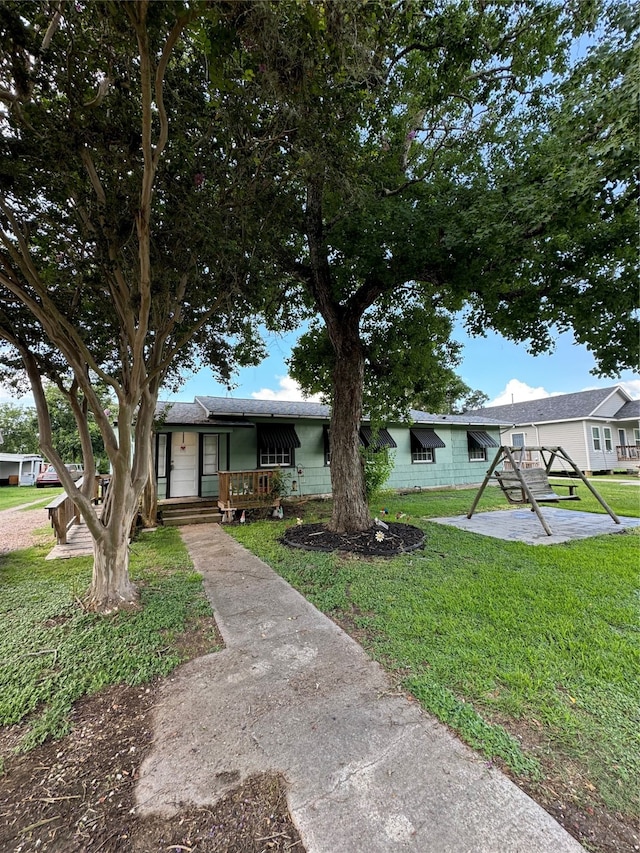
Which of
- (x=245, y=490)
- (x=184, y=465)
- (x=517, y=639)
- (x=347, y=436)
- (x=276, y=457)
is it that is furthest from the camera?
(x=276, y=457)

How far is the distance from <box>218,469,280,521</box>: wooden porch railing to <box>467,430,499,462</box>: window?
9.74m

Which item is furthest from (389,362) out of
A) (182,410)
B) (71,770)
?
(71,770)

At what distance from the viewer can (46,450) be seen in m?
3.90

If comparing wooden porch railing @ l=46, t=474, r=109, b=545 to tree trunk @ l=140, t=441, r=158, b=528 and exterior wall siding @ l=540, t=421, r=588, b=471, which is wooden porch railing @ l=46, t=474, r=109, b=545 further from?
exterior wall siding @ l=540, t=421, r=588, b=471

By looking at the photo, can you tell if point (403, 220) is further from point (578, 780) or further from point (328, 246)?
point (578, 780)

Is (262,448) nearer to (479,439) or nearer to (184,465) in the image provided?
(184,465)

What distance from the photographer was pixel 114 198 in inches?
149

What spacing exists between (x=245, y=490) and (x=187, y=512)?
5.34 ft

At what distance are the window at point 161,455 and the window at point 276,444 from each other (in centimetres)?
280

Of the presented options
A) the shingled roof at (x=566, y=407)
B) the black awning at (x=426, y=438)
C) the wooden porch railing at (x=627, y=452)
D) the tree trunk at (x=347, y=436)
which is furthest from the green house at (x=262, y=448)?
the wooden porch railing at (x=627, y=452)

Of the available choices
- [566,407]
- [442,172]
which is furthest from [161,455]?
[566,407]

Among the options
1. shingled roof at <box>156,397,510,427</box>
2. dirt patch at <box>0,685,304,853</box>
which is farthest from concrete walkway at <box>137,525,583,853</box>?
shingled roof at <box>156,397,510,427</box>

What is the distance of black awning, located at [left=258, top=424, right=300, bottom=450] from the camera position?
36.3 ft

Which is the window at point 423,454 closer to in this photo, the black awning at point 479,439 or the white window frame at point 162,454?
the black awning at point 479,439
